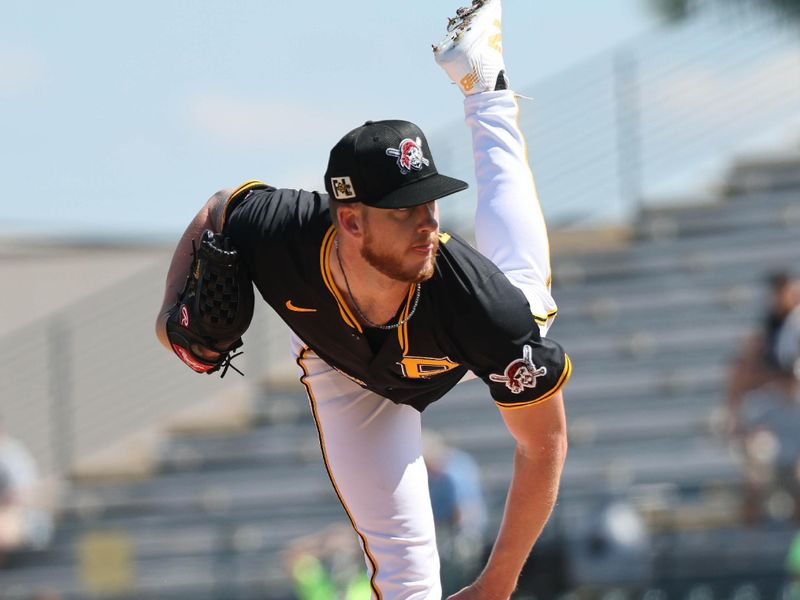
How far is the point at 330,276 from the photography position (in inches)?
173

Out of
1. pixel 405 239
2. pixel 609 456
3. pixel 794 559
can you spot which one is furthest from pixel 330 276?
pixel 609 456

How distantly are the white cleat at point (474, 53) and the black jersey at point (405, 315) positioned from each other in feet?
2.23

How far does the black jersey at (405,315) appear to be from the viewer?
4.23 meters

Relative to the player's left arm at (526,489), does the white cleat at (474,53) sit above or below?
above

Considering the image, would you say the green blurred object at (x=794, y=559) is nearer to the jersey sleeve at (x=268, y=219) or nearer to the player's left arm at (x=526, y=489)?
the player's left arm at (x=526, y=489)

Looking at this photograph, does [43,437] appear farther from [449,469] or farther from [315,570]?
[449,469]

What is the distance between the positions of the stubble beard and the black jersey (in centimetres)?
12

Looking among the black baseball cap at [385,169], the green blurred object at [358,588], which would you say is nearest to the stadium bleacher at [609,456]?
the green blurred object at [358,588]

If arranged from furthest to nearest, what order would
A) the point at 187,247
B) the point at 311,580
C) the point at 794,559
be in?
the point at 311,580 < the point at 794,559 < the point at 187,247

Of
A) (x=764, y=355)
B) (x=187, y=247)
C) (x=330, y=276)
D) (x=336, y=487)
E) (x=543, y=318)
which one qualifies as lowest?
(x=764, y=355)

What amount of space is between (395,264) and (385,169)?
0.86 feet

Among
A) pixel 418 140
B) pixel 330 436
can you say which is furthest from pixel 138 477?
pixel 418 140

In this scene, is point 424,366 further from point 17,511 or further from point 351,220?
point 17,511

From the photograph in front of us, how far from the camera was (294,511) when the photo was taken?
38.4 ft
